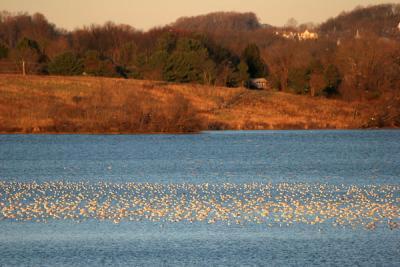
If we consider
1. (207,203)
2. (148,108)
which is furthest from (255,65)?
(207,203)

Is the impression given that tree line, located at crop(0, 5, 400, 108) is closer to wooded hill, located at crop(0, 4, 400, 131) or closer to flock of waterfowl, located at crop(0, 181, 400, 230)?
wooded hill, located at crop(0, 4, 400, 131)

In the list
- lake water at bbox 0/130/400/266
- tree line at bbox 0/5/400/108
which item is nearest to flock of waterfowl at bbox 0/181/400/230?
lake water at bbox 0/130/400/266

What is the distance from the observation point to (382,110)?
8288 centimetres

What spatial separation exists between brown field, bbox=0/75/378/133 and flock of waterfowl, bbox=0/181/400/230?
38427 millimetres

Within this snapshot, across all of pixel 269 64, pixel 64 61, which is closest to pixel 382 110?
pixel 269 64

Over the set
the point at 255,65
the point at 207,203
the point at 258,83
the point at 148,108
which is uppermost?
the point at 255,65

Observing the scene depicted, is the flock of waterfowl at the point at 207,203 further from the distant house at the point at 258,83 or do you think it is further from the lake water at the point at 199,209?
the distant house at the point at 258,83

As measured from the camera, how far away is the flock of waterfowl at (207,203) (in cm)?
2381

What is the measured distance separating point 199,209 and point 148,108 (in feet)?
159

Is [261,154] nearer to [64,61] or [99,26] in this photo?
[64,61]

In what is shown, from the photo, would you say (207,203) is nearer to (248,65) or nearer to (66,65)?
(66,65)

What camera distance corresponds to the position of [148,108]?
73.4 m

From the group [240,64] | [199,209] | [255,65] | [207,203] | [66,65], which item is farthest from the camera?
[255,65]

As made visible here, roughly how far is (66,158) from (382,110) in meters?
42.8
